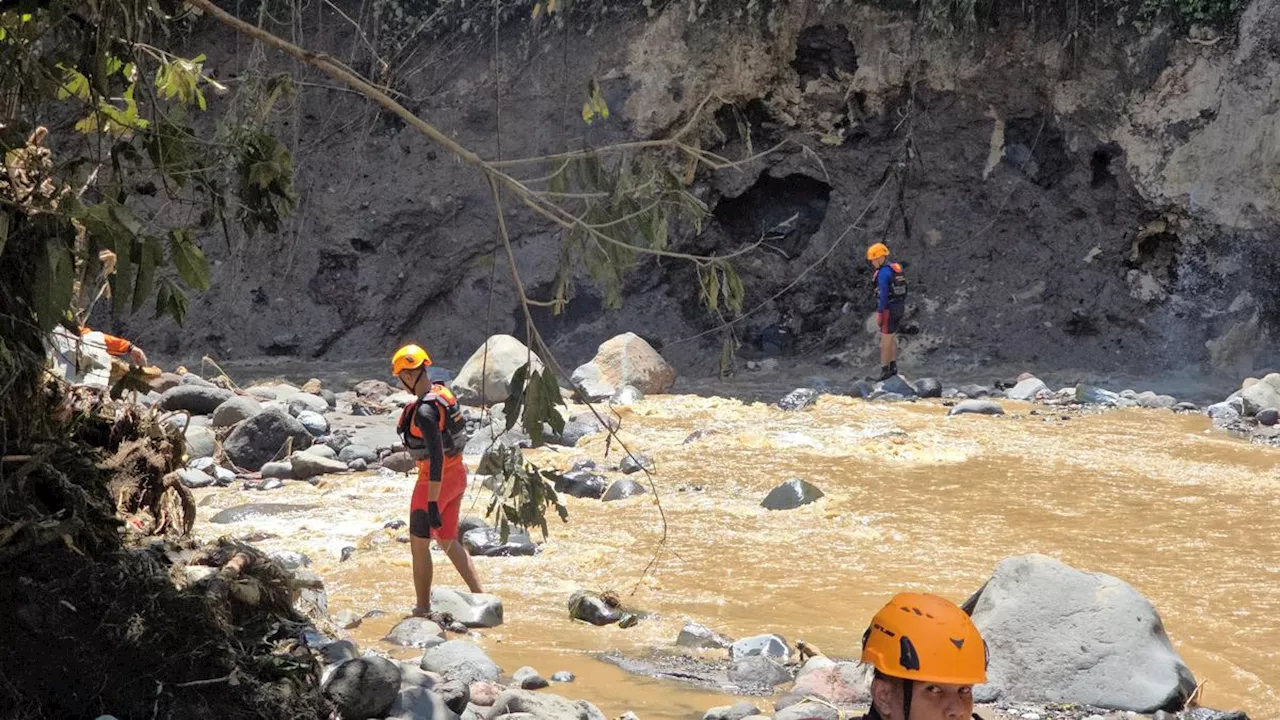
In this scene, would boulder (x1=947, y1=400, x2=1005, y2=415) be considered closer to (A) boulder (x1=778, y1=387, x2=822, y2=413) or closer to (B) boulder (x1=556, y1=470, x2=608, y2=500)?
(A) boulder (x1=778, y1=387, x2=822, y2=413)

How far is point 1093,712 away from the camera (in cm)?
552

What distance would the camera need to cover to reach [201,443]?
436 inches

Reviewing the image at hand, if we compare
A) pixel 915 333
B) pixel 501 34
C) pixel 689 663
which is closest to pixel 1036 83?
pixel 915 333

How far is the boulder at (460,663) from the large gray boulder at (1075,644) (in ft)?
6.53

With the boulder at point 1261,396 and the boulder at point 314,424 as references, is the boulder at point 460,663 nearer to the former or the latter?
the boulder at point 314,424

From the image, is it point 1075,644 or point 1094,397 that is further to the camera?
point 1094,397

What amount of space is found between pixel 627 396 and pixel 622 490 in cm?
414

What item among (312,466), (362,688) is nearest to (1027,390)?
(312,466)

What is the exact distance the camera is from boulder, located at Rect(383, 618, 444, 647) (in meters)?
6.17

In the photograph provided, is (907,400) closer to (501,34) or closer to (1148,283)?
(1148,283)

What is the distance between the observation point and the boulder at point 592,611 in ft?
22.3

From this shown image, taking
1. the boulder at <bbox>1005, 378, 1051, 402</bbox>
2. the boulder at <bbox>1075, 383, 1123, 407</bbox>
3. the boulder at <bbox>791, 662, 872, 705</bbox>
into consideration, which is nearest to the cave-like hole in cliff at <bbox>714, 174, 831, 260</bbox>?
the boulder at <bbox>1005, 378, 1051, 402</bbox>

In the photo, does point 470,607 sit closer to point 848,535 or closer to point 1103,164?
point 848,535

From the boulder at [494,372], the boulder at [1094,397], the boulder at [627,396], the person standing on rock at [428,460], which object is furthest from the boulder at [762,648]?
the boulder at [1094,397]
